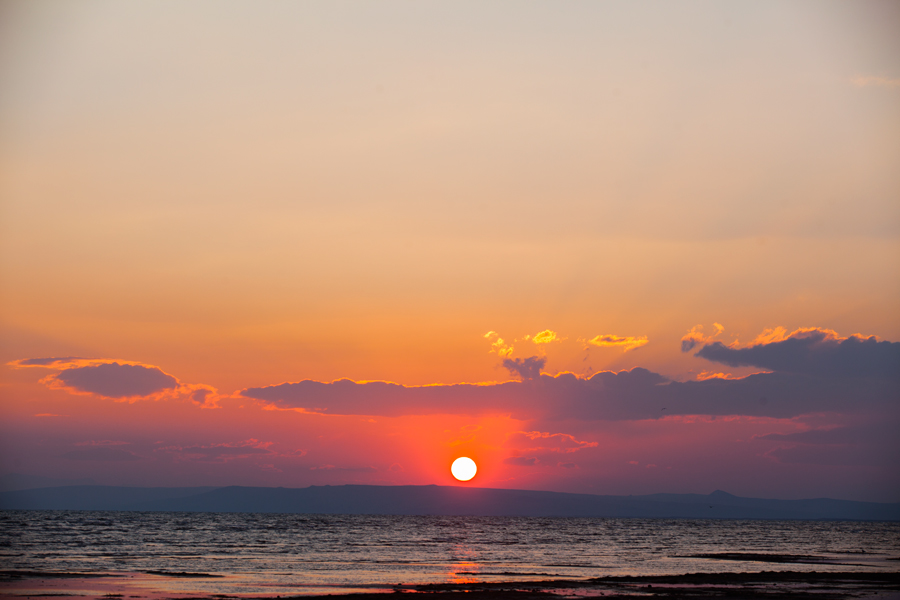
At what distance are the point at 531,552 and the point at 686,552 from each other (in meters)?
20.4

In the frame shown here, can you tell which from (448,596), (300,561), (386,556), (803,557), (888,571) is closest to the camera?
(448,596)

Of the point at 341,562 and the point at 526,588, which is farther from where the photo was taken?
the point at 341,562

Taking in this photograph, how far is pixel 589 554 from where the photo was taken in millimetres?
84688

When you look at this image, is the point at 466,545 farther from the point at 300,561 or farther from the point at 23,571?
the point at 23,571

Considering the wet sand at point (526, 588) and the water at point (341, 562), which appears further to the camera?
the water at point (341, 562)

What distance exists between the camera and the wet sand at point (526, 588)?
42.4 m

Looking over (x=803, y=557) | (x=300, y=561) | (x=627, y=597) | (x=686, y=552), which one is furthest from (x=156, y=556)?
(x=803, y=557)

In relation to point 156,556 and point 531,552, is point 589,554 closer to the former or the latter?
point 531,552

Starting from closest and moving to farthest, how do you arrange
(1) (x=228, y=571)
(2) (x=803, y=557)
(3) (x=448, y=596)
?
(3) (x=448, y=596), (1) (x=228, y=571), (2) (x=803, y=557)

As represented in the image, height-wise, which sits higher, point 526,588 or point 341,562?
point 526,588

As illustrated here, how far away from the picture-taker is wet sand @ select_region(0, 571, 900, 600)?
42438 mm

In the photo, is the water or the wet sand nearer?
the wet sand

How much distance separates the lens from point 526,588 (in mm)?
47000

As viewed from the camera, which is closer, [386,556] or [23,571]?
[23,571]
